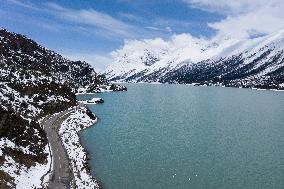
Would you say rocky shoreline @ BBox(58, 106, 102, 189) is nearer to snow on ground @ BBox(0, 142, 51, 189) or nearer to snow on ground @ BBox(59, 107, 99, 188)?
snow on ground @ BBox(59, 107, 99, 188)

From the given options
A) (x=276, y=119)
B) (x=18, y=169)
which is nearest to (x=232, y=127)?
(x=276, y=119)

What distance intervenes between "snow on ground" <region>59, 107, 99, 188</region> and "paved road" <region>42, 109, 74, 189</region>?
1.17m

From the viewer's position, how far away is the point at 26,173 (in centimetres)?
6850

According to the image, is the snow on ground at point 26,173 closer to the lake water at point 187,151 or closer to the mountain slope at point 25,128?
the mountain slope at point 25,128

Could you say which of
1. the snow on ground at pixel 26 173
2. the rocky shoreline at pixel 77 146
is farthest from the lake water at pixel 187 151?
the snow on ground at pixel 26 173

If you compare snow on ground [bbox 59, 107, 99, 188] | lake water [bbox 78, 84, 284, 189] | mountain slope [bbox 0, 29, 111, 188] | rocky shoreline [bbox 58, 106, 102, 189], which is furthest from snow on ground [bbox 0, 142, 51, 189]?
lake water [bbox 78, 84, 284, 189]

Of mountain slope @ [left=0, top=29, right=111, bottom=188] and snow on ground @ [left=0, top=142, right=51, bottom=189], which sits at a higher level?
mountain slope @ [left=0, top=29, right=111, bottom=188]

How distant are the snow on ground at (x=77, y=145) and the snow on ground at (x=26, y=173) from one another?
494 centimetres

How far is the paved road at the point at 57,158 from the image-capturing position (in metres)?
65.1

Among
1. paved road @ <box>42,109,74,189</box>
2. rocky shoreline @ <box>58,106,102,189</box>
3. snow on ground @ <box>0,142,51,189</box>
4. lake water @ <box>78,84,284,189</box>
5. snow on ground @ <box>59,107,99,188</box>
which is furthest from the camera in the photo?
lake water @ <box>78,84,284,189</box>

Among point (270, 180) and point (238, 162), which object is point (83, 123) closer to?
point (238, 162)

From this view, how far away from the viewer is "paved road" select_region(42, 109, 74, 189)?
2561 inches

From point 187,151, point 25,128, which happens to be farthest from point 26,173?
point 187,151

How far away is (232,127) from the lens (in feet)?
446
